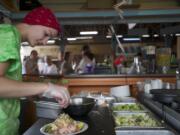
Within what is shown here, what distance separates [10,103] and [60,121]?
0.32 meters

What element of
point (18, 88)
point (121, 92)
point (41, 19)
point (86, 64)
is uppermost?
point (41, 19)

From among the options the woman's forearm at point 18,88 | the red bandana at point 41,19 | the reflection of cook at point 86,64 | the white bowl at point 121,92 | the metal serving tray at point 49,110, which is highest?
the red bandana at point 41,19

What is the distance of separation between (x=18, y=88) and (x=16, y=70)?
0.25 meters

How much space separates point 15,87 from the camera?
1471mm

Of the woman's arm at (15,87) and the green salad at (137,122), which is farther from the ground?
the woman's arm at (15,87)

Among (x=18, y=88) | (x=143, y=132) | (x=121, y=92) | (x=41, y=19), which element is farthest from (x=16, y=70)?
(x=121, y=92)

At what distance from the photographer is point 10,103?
173cm

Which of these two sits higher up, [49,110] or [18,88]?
[18,88]

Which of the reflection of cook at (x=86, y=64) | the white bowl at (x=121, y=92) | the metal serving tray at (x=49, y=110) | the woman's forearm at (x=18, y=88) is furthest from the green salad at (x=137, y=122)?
the reflection of cook at (x=86, y=64)

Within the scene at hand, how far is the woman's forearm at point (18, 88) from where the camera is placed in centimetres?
145

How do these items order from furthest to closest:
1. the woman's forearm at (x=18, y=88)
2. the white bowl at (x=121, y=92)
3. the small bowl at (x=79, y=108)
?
the white bowl at (x=121, y=92), the small bowl at (x=79, y=108), the woman's forearm at (x=18, y=88)

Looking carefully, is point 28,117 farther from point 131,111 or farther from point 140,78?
point 131,111

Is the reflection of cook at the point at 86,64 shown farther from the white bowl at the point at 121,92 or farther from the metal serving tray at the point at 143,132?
the metal serving tray at the point at 143,132

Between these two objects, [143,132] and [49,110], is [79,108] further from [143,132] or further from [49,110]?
[143,132]
